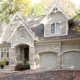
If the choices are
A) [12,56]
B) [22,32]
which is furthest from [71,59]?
[12,56]

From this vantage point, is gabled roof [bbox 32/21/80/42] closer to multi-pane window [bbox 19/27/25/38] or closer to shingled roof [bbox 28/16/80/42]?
shingled roof [bbox 28/16/80/42]

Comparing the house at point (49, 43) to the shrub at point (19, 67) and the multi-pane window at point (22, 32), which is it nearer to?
the multi-pane window at point (22, 32)

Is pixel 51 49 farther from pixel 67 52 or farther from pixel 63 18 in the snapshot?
pixel 63 18

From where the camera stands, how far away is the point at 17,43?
1130 inches

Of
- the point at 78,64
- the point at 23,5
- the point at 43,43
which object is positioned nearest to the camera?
the point at 78,64

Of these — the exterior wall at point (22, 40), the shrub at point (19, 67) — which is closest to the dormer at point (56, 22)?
the exterior wall at point (22, 40)

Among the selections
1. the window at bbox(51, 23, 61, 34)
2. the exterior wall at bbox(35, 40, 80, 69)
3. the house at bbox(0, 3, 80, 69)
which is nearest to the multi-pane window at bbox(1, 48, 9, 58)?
the house at bbox(0, 3, 80, 69)

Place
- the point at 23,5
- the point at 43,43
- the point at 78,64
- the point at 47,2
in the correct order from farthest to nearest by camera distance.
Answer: the point at 47,2
the point at 23,5
the point at 43,43
the point at 78,64

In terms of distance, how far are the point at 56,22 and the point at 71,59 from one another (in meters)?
5.40

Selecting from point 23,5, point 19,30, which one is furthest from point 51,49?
point 23,5

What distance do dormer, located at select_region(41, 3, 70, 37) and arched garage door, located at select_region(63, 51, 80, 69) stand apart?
2.77m

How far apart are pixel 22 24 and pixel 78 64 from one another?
9.06 metres

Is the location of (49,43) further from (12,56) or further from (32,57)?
(12,56)

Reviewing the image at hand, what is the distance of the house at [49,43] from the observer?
2602 cm
